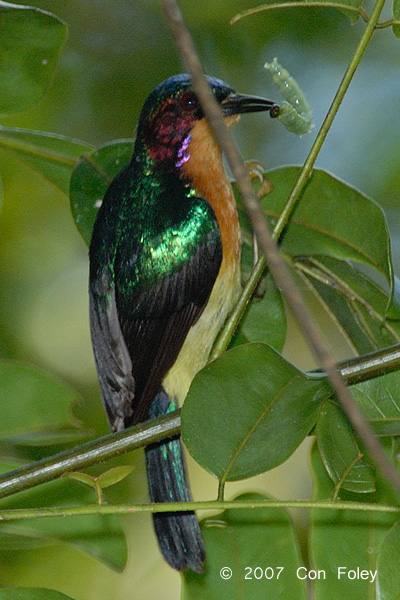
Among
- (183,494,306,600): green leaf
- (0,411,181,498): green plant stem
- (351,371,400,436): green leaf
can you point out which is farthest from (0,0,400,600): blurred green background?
(351,371,400,436): green leaf

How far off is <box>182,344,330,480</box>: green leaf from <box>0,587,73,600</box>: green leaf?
385mm

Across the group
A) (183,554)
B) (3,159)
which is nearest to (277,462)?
(183,554)

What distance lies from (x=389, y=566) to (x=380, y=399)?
0.32 metres

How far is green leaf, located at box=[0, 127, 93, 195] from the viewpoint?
2.27 metres

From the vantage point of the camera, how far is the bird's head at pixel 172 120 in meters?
2.47

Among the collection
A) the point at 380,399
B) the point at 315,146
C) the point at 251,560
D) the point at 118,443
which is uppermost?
the point at 315,146

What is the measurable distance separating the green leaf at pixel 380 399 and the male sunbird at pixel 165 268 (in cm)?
74

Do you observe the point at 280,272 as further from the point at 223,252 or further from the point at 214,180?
the point at 214,180

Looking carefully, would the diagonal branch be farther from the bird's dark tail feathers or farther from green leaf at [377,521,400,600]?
the bird's dark tail feathers

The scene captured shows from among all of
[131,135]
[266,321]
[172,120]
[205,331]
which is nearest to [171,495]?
[205,331]

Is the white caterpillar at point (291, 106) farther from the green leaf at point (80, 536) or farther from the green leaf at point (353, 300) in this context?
the green leaf at point (80, 536)

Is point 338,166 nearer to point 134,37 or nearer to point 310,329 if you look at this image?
point 134,37

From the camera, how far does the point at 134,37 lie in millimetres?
4820

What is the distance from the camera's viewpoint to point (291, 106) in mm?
2256
